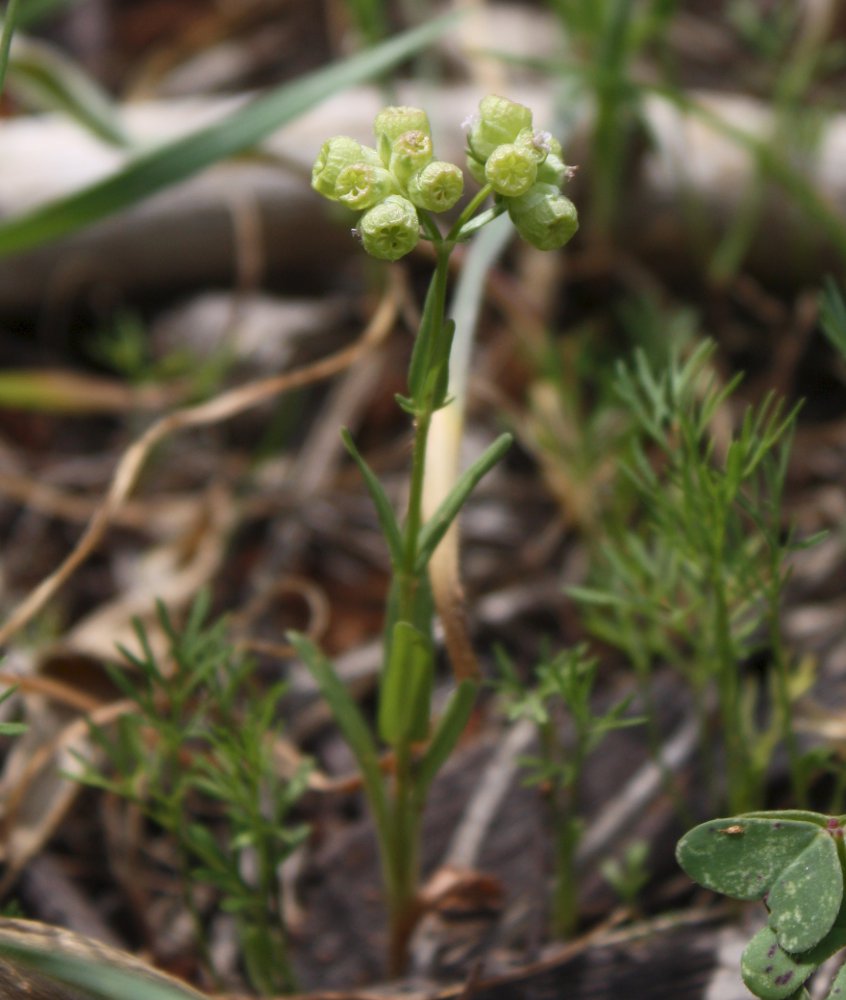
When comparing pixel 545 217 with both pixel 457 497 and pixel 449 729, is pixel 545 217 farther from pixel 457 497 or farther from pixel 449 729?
pixel 449 729

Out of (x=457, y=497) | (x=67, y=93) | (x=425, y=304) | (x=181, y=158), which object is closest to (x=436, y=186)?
(x=425, y=304)

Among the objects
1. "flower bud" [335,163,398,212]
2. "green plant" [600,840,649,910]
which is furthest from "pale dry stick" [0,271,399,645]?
"green plant" [600,840,649,910]

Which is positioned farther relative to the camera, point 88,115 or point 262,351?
point 262,351

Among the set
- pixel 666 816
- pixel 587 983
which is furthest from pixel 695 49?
pixel 587 983

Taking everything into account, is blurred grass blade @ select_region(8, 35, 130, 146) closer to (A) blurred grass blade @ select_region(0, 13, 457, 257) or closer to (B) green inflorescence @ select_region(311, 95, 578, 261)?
(A) blurred grass blade @ select_region(0, 13, 457, 257)

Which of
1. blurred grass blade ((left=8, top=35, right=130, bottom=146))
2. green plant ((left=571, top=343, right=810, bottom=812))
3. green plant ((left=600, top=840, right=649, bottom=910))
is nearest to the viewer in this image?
green plant ((left=571, top=343, right=810, bottom=812))

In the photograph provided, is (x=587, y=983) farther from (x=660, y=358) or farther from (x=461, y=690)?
(x=660, y=358)
